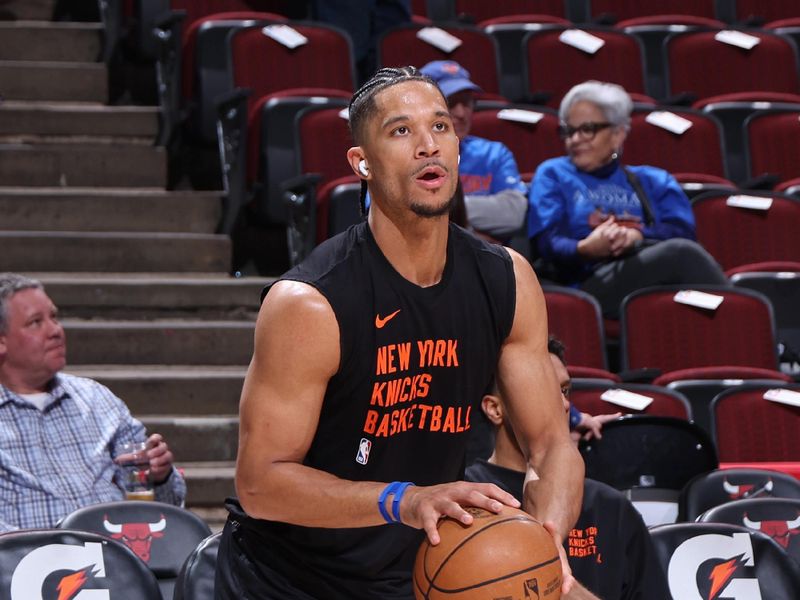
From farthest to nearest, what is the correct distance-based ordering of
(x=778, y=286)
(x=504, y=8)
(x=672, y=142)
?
(x=504, y=8)
(x=672, y=142)
(x=778, y=286)

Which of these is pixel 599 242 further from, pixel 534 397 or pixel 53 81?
pixel 53 81

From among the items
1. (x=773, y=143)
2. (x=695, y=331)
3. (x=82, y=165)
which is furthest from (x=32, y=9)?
(x=695, y=331)

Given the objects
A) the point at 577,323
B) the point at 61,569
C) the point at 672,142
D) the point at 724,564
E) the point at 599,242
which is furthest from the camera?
the point at 672,142

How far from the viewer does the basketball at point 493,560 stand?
2027 millimetres

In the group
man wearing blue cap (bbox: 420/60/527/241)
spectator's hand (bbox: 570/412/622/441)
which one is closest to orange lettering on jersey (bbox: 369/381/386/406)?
spectator's hand (bbox: 570/412/622/441)

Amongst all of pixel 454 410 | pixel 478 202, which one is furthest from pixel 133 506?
pixel 478 202

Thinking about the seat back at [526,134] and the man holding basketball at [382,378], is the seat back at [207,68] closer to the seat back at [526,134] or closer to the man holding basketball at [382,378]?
the seat back at [526,134]

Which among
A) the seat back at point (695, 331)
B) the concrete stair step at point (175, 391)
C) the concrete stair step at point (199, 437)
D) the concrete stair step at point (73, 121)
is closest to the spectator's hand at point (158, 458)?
the concrete stair step at point (199, 437)

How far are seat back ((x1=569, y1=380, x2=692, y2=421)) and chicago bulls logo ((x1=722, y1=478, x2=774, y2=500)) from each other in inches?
21.8

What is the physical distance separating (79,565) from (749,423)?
2.40 m

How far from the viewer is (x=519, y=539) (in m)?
2.05

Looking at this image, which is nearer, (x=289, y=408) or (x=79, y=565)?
(x=289, y=408)

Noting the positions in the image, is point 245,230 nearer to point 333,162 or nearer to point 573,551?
point 333,162

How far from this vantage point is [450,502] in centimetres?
204
